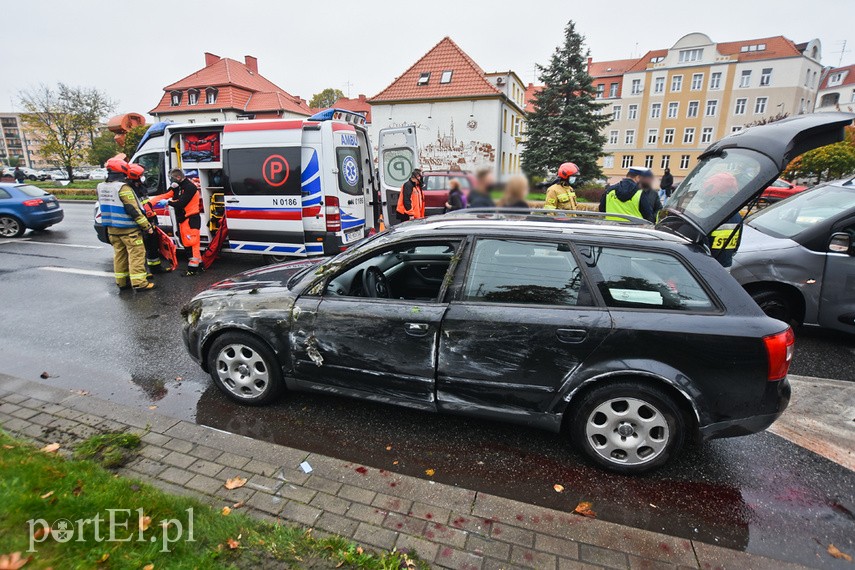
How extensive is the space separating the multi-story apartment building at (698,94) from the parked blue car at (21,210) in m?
46.5

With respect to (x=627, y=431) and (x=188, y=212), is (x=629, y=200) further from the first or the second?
(x=188, y=212)

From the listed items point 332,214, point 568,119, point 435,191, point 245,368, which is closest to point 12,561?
point 245,368

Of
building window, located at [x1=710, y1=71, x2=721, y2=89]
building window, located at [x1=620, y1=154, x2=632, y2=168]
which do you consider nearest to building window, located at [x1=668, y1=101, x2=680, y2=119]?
building window, located at [x1=710, y1=71, x2=721, y2=89]

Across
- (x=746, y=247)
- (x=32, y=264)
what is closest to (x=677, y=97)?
(x=746, y=247)

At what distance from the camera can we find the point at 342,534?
2.34m

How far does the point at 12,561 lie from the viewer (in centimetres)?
202

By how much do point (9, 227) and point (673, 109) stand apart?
5754 cm

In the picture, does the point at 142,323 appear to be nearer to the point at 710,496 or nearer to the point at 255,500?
the point at 255,500

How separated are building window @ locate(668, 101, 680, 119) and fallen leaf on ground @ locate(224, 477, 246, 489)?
194 feet

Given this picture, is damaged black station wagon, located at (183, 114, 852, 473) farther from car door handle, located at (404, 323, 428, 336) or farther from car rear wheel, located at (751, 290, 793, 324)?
car rear wheel, located at (751, 290, 793, 324)

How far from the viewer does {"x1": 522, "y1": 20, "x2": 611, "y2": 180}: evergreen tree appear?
984 inches

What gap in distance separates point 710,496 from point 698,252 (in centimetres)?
153

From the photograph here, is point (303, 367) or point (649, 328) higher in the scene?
point (649, 328)

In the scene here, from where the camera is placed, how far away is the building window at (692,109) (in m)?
49.5
